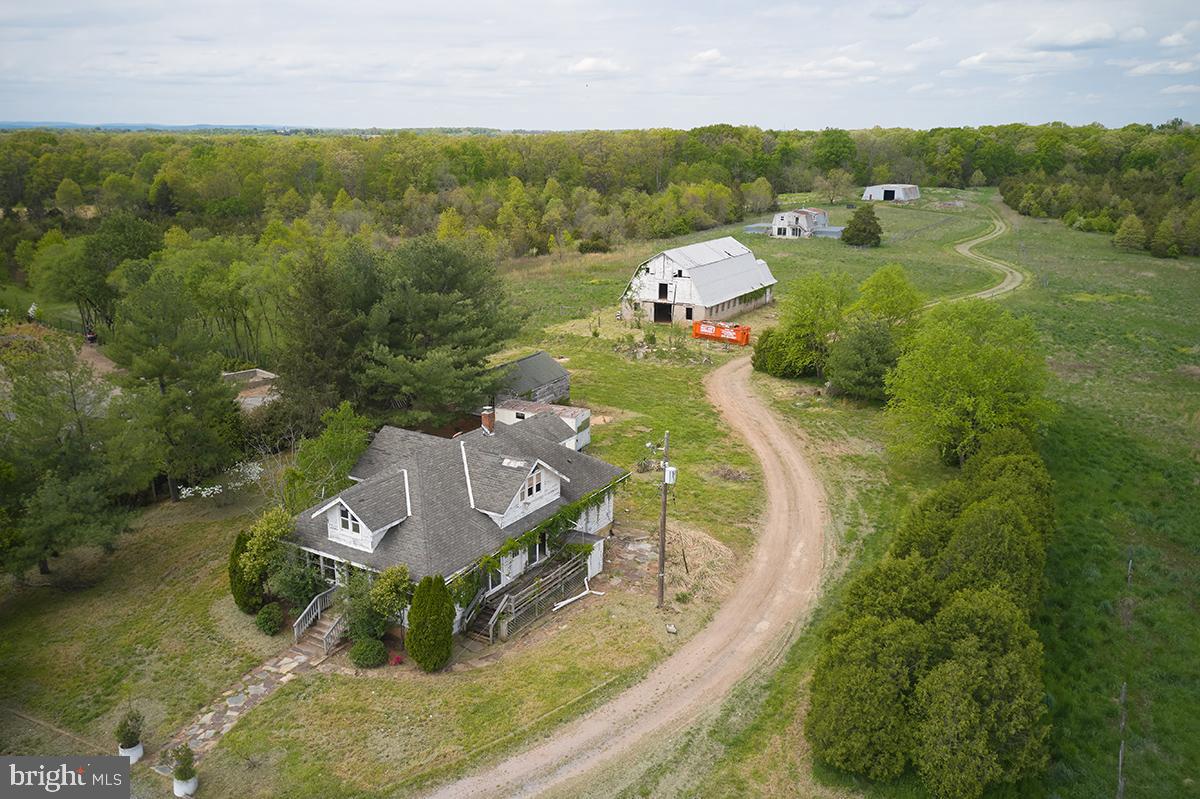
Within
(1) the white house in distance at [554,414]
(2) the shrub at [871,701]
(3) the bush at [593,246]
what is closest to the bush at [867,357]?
(1) the white house in distance at [554,414]

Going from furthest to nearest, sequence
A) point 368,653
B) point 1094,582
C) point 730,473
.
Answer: point 730,473 → point 1094,582 → point 368,653

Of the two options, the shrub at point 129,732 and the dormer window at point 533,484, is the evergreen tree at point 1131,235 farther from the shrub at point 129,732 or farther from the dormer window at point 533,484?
the shrub at point 129,732

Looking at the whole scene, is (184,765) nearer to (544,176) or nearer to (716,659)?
(716,659)

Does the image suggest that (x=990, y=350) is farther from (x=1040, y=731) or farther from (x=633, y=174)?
(x=633, y=174)

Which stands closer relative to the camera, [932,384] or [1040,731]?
[1040,731]

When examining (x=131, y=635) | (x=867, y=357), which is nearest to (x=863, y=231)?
(x=867, y=357)

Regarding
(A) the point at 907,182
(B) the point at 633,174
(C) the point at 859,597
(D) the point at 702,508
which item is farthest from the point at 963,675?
(A) the point at 907,182
